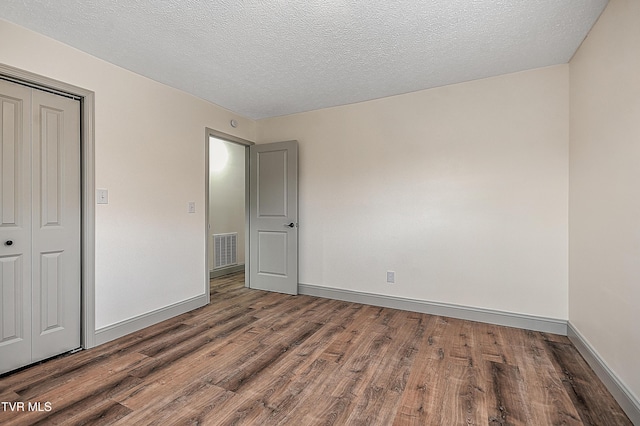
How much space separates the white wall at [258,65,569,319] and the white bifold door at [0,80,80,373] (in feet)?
8.21

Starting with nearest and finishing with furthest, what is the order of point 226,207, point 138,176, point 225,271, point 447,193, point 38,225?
point 38,225 → point 138,176 → point 447,193 → point 225,271 → point 226,207

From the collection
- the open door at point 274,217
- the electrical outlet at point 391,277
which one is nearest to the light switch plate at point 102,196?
the open door at point 274,217

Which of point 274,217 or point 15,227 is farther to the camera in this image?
point 274,217

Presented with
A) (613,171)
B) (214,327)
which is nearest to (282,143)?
(214,327)

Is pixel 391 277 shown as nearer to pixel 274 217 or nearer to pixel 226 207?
pixel 274 217

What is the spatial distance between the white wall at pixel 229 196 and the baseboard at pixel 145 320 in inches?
64.7

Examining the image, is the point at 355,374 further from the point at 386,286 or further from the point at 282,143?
the point at 282,143

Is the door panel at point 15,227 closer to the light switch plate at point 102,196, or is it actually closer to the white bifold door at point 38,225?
the white bifold door at point 38,225

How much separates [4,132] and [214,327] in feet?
7.39

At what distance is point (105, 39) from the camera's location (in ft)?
7.59

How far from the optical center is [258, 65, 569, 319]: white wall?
2850mm

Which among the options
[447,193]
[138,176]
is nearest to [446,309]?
[447,193]

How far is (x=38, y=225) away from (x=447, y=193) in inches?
146

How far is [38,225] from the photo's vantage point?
2279mm
